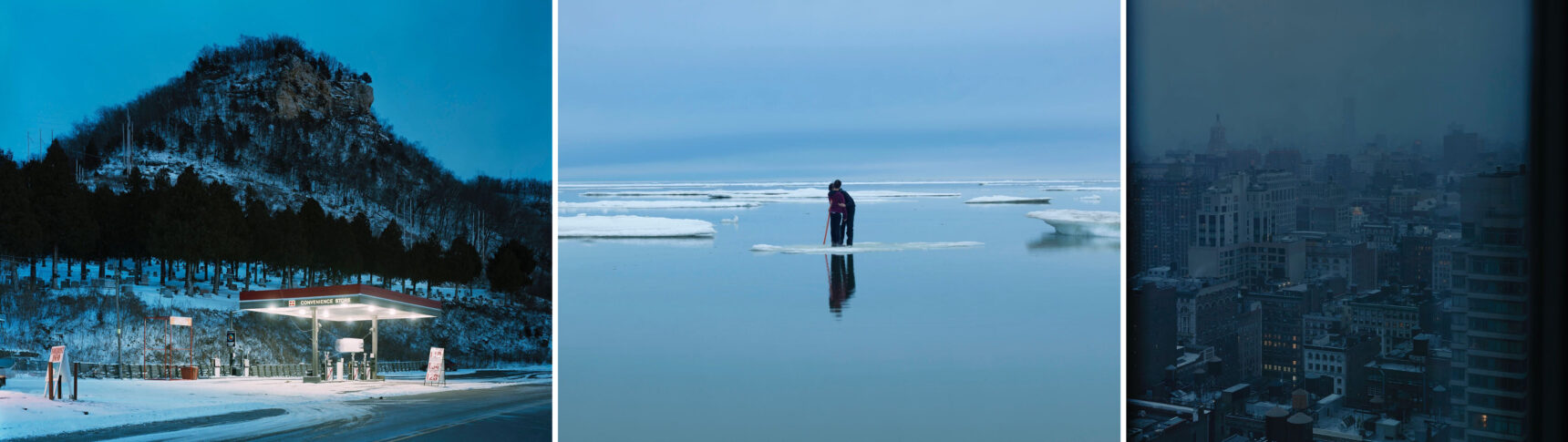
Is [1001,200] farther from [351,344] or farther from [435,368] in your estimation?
[351,344]

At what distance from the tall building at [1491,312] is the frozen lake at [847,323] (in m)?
1.15

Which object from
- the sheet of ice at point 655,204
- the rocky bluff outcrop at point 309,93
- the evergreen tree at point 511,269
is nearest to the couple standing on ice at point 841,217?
the sheet of ice at point 655,204

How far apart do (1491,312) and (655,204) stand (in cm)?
297

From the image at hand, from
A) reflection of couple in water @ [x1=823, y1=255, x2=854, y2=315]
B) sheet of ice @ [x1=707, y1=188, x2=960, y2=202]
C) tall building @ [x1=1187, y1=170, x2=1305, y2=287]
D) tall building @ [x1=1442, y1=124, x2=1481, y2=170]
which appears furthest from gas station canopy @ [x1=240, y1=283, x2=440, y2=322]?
tall building @ [x1=1442, y1=124, x2=1481, y2=170]

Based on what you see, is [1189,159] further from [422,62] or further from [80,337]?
[80,337]

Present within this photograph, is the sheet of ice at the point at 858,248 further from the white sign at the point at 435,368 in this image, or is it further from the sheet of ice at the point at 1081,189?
the white sign at the point at 435,368

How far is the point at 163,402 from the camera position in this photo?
393 centimetres

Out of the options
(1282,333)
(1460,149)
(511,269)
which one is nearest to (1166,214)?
(1282,333)

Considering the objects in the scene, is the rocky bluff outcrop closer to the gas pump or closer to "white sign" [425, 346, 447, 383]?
the gas pump

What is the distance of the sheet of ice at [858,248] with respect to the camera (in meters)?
4.36

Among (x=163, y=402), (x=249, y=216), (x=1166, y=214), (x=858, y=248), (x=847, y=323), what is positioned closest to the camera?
(x=163, y=402)

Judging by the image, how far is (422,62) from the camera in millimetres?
4219

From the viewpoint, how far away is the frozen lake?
4.23 m

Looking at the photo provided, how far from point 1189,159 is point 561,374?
2.39m
